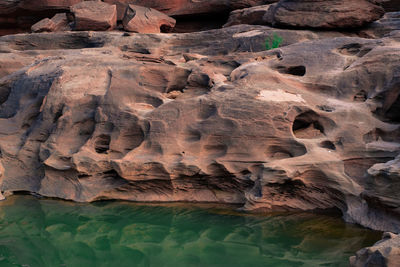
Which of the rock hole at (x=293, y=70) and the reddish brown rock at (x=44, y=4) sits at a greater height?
the rock hole at (x=293, y=70)

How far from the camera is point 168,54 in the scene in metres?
9.93

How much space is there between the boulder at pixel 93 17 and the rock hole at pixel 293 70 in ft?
21.4

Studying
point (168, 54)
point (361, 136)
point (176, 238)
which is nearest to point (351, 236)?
point (361, 136)

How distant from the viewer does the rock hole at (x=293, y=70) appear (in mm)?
6977

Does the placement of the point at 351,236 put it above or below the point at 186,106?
below

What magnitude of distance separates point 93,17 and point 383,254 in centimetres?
1049

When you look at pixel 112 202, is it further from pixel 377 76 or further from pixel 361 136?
pixel 377 76

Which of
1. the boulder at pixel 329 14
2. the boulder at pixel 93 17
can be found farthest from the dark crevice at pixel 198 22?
the boulder at pixel 329 14

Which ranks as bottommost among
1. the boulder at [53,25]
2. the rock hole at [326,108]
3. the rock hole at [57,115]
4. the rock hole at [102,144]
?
the boulder at [53,25]

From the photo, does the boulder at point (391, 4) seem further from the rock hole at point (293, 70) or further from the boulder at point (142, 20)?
the rock hole at point (293, 70)

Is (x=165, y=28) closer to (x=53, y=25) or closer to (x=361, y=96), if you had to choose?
(x=53, y=25)

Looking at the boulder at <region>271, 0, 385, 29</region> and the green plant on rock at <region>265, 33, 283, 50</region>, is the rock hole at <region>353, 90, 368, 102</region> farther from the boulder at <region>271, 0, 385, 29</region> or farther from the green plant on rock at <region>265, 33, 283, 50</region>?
the boulder at <region>271, 0, 385, 29</region>

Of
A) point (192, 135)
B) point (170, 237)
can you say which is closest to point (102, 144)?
point (192, 135)

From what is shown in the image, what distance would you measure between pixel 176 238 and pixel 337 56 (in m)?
3.65
